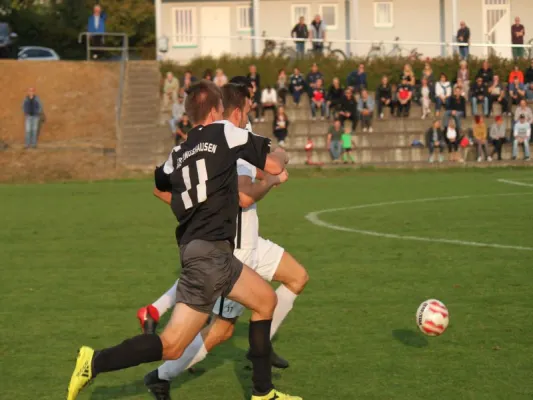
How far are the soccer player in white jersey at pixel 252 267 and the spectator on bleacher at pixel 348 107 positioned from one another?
25.0 meters

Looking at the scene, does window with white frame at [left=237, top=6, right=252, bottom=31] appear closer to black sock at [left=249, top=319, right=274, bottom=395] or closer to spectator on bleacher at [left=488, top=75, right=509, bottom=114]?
spectator on bleacher at [left=488, top=75, right=509, bottom=114]

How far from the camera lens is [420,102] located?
113 ft

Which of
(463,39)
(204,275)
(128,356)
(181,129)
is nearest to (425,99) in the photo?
(463,39)

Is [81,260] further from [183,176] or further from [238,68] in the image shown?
[238,68]

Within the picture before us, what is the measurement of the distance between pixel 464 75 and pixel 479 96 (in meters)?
1.73

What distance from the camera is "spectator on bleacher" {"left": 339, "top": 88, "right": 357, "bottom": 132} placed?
32.8m

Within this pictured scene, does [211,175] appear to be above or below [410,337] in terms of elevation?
above

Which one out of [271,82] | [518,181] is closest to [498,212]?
[518,181]

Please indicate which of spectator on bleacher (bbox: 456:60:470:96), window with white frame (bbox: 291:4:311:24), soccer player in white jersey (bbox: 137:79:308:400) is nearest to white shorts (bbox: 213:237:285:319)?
soccer player in white jersey (bbox: 137:79:308:400)

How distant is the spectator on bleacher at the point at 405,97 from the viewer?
111 feet

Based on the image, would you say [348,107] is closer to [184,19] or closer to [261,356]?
[184,19]

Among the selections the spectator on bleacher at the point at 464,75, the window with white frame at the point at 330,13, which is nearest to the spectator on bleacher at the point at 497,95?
the spectator on bleacher at the point at 464,75

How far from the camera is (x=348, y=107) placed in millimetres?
32938

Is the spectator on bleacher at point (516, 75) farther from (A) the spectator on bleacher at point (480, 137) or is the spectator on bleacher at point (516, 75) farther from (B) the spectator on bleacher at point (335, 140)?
(B) the spectator on bleacher at point (335, 140)
